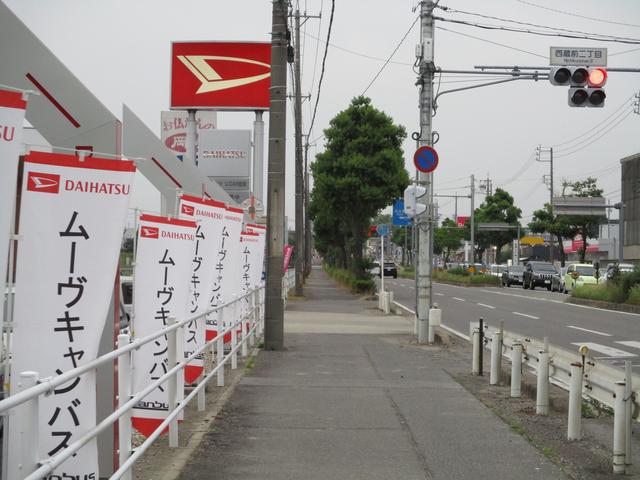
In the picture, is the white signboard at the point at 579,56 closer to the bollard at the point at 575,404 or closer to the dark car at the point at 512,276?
the bollard at the point at 575,404

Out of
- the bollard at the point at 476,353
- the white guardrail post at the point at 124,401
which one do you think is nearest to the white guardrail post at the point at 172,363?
the white guardrail post at the point at 124,401

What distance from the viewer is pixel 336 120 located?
33938 mm

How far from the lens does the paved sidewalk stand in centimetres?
629

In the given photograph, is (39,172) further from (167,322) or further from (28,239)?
(167,322)

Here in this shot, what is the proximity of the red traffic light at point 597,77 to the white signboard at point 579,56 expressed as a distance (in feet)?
0.62

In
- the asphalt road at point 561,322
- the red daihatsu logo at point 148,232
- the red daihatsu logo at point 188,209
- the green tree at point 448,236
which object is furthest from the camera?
the green tree at point 448,236

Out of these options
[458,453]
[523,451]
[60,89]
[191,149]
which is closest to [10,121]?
[60,89]

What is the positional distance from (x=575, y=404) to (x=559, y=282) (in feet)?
130

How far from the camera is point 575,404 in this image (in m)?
7.29

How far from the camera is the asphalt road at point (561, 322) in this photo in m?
15.9

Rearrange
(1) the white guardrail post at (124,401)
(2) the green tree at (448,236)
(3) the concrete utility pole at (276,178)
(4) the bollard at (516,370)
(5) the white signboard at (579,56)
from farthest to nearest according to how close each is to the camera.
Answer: (2) the green tree at (448,236) < (5) the white signboard at (579,56) < (3) the concrete utility pole at (276,178) < (4) the bollard at (516,370) < (1) the white guardrail post at (124,401)

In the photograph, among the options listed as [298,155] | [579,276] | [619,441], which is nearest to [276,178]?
[619,441]

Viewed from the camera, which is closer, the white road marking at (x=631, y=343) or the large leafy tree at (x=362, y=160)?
the white road marking at (x=631, y=343)

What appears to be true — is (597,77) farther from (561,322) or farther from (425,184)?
(561,322)
